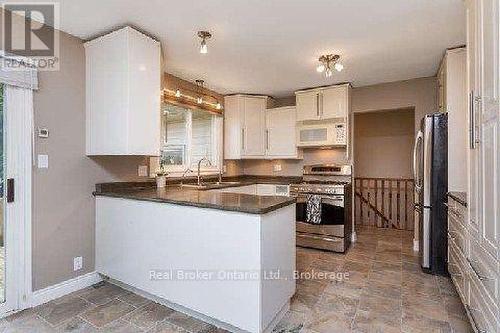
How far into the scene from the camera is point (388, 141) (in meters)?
5.54

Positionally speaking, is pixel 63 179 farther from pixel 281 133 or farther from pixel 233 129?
pixel 281 133

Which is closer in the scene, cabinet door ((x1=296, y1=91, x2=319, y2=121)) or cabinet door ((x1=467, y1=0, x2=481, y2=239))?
cabinet door ((x1=467, y1=0, x2=481, y2=239))

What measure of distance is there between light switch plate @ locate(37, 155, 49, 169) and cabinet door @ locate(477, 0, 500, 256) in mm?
3157

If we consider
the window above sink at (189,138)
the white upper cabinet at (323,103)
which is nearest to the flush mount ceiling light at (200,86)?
the window above sink at (189,138)

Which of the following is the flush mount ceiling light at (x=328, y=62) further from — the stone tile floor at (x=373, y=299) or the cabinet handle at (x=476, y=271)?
the stone tile floor at (x=373, y=299)

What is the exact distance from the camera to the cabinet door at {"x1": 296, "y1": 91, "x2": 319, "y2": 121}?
4.19 metres

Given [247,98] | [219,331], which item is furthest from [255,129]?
[219,331]

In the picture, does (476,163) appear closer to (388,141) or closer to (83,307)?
(83,307)

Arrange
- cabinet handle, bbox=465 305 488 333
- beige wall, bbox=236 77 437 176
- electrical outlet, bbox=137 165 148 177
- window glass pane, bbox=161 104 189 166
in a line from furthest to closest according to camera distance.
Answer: window glass pane, bbox=161 104 189 166, beige wall, bbox=236 77 437 176, electrical outlet, bbox=137 165 148 177, cabinet handle, bbox=465 305 488 333

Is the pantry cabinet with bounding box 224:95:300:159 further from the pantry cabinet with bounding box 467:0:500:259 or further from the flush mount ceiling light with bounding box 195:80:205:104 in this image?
the pantry cabinet with bounding box 467:0:500:259

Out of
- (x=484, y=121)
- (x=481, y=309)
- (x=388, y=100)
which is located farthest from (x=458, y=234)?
(x=388, y=100)

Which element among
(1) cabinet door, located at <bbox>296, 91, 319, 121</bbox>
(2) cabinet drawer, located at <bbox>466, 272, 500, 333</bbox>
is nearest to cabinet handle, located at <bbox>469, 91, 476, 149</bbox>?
(2) cabinet drawer, located at <bbox>466, 272, 500, 333</bbox>

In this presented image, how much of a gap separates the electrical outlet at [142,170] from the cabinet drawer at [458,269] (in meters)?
3.18

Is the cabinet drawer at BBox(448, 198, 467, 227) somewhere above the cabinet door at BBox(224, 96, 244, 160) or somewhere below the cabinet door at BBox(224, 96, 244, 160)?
below
